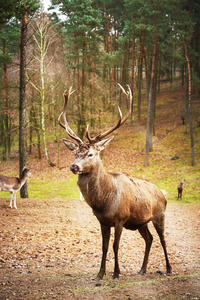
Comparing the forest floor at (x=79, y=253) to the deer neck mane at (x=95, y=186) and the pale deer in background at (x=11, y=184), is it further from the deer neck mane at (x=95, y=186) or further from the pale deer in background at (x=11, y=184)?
the deer neck mane at (x=95, y=186)

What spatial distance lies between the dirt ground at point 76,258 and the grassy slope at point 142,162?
631cm

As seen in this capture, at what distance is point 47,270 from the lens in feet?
18.5

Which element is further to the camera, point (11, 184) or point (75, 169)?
point (11, 184)

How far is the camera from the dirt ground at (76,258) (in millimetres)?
4441

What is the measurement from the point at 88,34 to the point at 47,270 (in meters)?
23.7

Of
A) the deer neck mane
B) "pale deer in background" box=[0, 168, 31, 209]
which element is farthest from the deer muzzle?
"pale deer in background" box=[0, 168, 31, 209]

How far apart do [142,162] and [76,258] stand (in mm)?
17666

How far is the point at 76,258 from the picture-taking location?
21.9 feet

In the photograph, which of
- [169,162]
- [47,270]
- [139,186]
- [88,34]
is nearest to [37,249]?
[47,270]

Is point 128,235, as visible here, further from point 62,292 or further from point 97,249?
point 62,292

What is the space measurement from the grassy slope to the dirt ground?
6.31 metres

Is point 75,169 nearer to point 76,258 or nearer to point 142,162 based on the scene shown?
point 76,258

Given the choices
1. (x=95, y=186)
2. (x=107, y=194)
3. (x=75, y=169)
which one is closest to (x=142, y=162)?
(x=107, y=194)

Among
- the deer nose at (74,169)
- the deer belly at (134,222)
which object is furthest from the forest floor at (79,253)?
the deer nose at (74,169)
